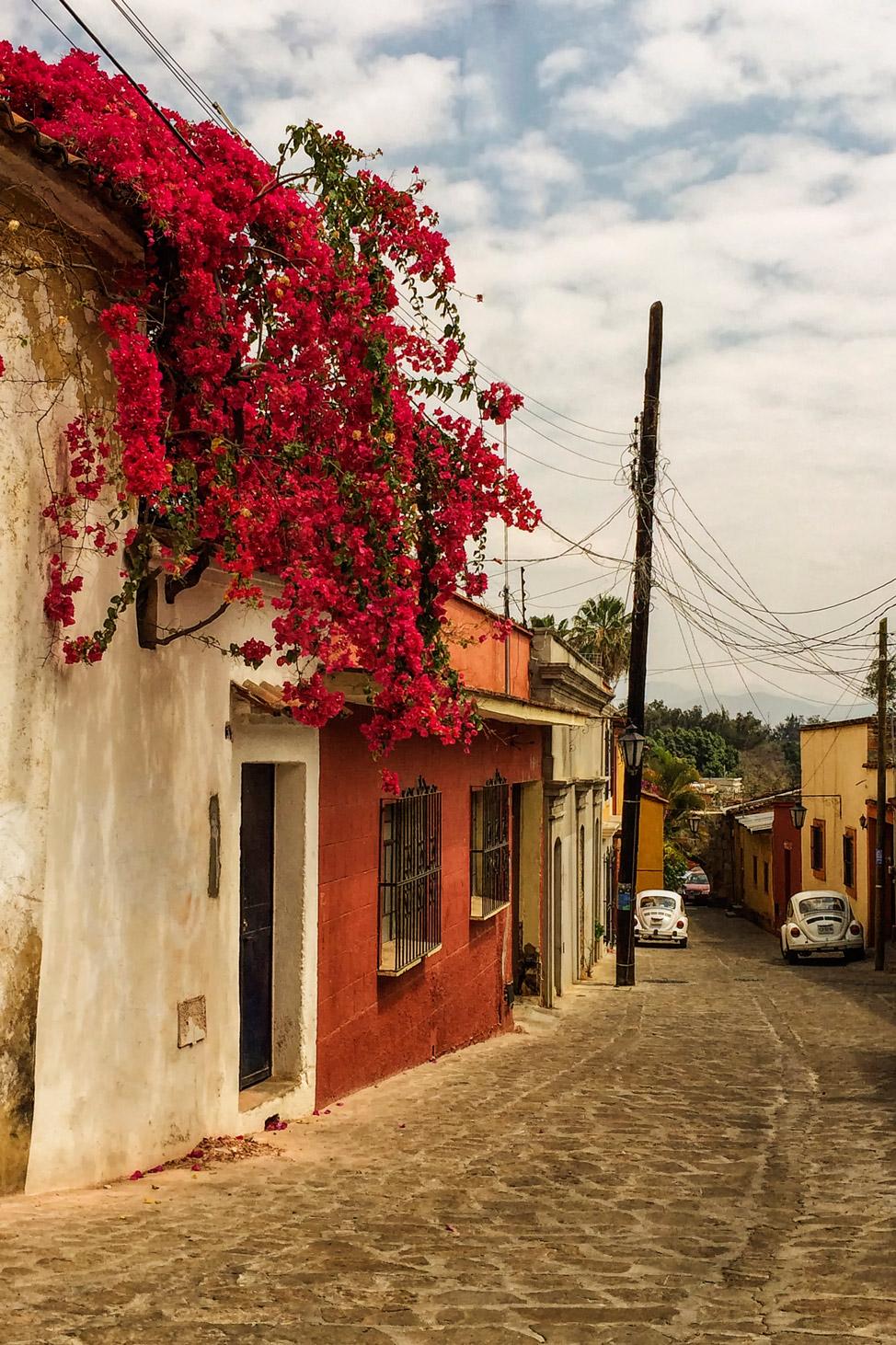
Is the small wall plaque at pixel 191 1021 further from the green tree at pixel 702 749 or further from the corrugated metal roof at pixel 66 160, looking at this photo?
the green tree at pixel 702 749

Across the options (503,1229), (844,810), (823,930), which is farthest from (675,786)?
(503,1229)

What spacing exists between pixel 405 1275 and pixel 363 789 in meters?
4.59

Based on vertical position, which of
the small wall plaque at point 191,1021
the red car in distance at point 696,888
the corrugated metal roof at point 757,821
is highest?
the small wall plaque at point 191,1021

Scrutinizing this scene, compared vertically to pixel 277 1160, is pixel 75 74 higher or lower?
higher

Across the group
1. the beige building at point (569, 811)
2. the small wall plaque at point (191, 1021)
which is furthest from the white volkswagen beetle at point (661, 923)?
the small wall plaque at point (191, 1021)

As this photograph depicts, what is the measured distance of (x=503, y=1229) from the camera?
521cm

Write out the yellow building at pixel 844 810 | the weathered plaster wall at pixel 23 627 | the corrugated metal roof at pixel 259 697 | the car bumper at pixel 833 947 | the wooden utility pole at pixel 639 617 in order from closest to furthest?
the weathered plaster wall at pixel 23 627, the corrugated metal roof at pixel 259 697, the wooden utility pole at pixel 639 617, the car bumper at pixel 833 947, the yellow building at pixel 844 810

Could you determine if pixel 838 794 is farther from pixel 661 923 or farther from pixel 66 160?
pixel 66 160

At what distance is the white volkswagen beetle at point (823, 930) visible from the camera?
26.1 m

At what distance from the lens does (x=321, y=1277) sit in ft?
14.3

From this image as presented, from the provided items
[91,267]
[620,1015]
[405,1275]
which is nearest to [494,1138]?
[405,1275]

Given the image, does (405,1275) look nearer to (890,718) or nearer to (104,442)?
(104,442)

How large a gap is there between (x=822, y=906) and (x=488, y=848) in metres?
15.5

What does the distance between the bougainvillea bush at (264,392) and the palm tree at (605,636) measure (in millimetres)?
35333
